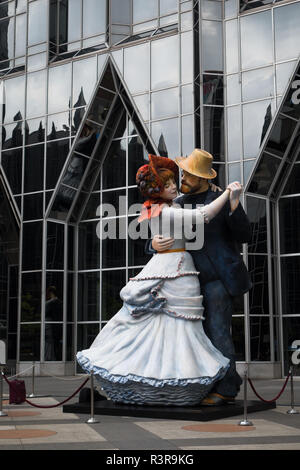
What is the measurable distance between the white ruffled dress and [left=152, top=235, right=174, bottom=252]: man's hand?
87 millimetres

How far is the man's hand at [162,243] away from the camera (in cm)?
881

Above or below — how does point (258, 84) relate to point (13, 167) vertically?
above

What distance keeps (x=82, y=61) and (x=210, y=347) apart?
16.3m

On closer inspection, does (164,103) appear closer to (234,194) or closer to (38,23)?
(38,23)

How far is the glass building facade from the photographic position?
1931 centimetres

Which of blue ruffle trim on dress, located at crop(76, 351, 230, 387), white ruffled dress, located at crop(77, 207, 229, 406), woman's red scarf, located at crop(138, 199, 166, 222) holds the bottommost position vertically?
blue ruffle trim on dress, located at crop(76, 351, 230, 387)

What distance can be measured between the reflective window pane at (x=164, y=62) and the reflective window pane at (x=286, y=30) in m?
3.22

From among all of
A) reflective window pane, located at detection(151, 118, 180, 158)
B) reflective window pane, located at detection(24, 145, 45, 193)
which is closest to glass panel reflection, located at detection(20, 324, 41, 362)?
reflective window pane, located at detection(24, 145, 45, 193)

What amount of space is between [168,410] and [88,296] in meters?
15.4

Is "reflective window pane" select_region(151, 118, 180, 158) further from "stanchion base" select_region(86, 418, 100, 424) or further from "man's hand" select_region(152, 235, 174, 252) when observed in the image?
"stanchion base" select_region(86, 418, 100, 424)

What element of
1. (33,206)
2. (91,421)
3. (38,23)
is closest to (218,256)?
(91,421)

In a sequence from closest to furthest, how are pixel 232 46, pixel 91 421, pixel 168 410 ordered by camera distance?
pixel 91 421, pixel 168 410, pixel 232 46

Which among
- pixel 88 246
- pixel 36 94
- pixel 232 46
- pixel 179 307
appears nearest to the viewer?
pixel 179 307

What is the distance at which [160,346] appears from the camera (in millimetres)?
8344
